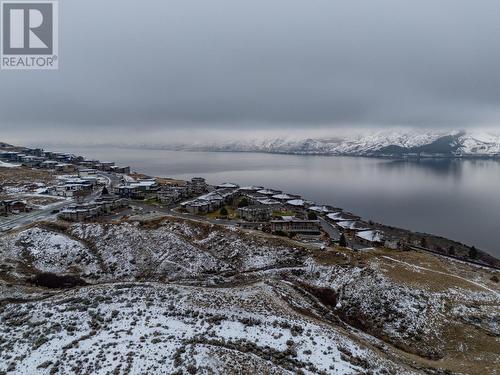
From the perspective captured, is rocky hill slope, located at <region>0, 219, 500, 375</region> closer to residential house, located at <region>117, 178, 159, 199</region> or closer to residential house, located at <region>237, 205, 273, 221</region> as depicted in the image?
residential house, located at <region>237, 205, 273, 221</region>

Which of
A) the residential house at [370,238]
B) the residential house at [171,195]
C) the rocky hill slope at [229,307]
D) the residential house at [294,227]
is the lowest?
the rocky hill slope at [229,307]

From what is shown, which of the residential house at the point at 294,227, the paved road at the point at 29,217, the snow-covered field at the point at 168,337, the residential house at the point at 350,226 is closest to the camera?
the snow-covered field at the point at 168,337

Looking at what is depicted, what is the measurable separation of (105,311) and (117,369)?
819 centimetres

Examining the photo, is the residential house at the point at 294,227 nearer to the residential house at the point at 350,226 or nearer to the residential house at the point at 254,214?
the residential house at the point at 254,214

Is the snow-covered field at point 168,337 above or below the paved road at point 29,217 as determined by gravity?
below

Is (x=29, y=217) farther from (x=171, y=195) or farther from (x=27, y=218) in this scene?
(x=171, y=195)

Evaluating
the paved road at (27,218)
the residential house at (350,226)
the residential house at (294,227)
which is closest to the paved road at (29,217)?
the paved road at (27,218)

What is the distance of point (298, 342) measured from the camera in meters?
24.7

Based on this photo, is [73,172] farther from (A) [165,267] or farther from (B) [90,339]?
(B) [90,339]

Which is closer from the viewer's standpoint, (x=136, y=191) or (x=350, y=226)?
(x=350, y=226)

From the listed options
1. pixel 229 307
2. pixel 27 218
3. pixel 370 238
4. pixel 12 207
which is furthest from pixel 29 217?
pixel 370 238

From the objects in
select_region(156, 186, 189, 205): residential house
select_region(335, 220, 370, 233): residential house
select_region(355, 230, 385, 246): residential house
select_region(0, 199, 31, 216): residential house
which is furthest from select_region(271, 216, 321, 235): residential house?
select_region(0, 199, 31, 216): residential house

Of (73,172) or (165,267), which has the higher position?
(73,172)

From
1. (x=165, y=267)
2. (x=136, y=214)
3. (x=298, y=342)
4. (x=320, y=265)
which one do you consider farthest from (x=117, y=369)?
(x=136, y=214)
